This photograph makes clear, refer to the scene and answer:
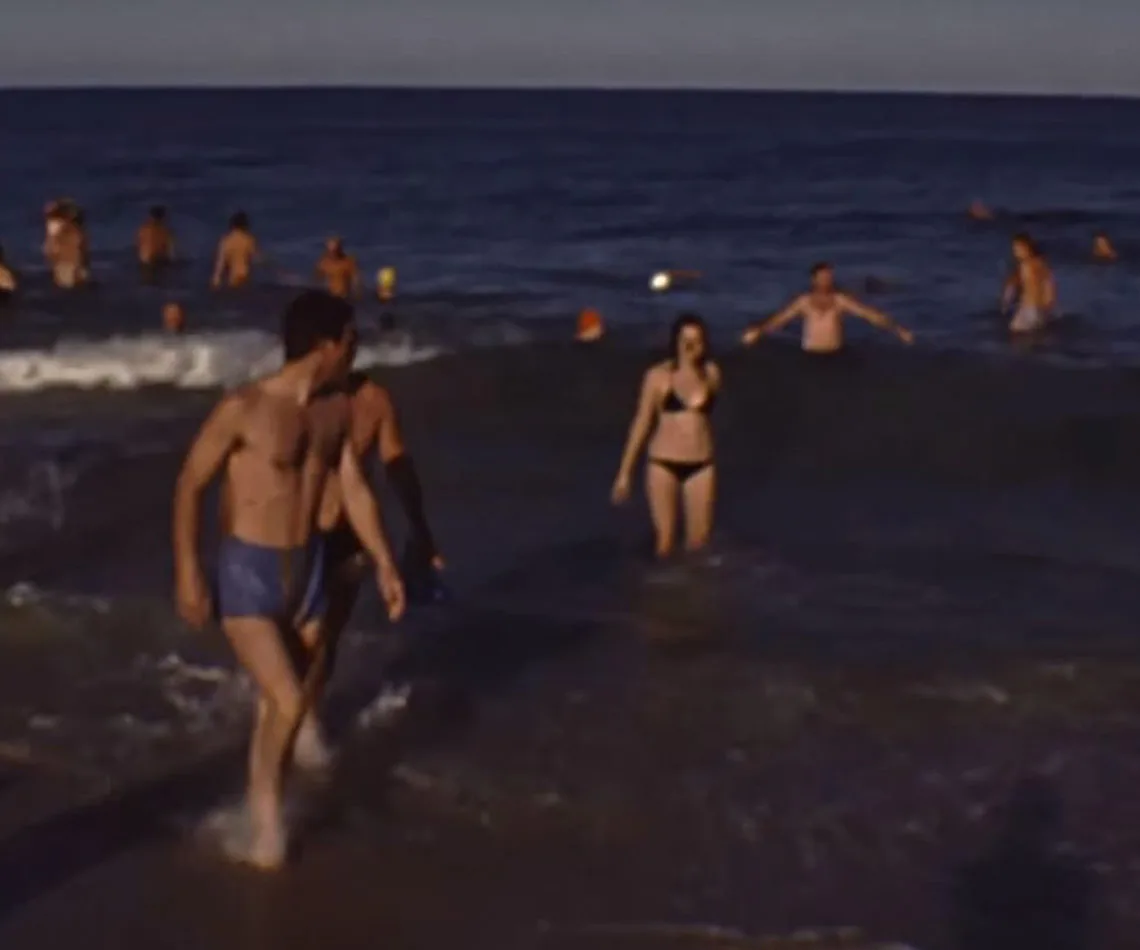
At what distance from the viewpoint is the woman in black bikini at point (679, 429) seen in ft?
31.2

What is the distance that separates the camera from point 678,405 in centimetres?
959

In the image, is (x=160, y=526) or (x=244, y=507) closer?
(x=244, y=507)

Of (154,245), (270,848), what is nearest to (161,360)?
(154,245)

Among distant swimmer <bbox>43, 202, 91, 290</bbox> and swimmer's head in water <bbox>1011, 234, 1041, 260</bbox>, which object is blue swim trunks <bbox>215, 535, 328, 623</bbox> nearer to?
swimmer's head in water <bbox>1011, 234, 1041, 260</bbox>

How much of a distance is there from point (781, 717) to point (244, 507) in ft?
9.83

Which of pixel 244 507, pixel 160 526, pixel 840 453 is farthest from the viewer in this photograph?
pixel 840 453

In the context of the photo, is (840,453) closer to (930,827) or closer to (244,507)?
(930,827)

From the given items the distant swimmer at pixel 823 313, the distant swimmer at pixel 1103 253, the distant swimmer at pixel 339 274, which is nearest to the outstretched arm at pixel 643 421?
the distant swimmer at pixel 823 313

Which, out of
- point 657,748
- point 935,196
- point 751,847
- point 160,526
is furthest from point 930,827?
point 935,196

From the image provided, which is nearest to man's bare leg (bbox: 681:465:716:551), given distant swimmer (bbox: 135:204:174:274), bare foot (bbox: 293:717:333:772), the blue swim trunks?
bare foot (bbox: 293:717:333:772)

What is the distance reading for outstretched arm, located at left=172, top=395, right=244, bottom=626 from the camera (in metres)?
5.46

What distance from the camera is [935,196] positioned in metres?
42.8

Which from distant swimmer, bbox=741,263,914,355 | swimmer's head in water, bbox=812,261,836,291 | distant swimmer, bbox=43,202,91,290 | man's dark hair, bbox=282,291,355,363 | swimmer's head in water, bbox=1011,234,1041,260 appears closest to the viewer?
man's dark hair, bbox=282,291,355,363

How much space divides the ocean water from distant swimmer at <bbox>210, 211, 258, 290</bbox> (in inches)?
14.9
